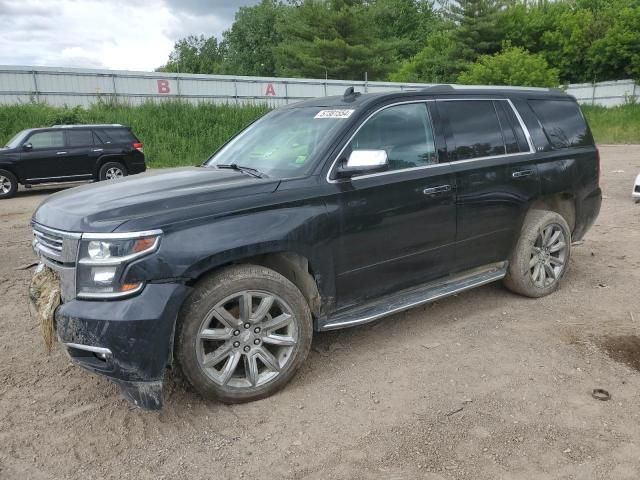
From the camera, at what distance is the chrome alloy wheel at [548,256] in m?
4.92

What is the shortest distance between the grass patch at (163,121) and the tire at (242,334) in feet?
54.9

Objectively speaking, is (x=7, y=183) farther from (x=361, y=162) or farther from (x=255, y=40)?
(x=255, y=40)

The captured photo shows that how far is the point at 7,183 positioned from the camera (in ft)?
43.7

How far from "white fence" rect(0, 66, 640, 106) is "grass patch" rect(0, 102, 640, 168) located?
1.21 metres

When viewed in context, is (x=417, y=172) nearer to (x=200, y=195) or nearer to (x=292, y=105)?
(x=292, y=105)

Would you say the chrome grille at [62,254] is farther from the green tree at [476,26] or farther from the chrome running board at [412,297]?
the green tree at [476,26]

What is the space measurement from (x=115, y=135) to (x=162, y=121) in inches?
283

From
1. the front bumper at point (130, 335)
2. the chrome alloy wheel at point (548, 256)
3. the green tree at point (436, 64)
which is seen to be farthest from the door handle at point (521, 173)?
the green tree at point (436, 64)

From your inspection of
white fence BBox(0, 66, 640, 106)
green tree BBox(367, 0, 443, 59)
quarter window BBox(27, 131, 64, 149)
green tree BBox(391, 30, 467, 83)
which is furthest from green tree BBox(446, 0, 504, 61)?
quarter window BBox(27, 131, 64, 149)

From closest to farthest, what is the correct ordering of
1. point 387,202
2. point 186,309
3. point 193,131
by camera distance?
point 186,309, point 387,202, point 193,131

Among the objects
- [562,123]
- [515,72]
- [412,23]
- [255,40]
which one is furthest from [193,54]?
[562,123]

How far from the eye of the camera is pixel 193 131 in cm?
2173

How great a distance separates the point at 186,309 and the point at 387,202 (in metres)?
1.56

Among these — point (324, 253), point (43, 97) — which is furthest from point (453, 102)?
point (43, 97)
